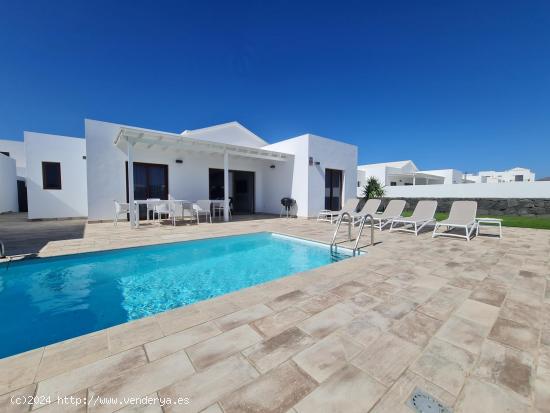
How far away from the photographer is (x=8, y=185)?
569 inches

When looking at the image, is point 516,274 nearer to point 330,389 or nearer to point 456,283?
point 456,283

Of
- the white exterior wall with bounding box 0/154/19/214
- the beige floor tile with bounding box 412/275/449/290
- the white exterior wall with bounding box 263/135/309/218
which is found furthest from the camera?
the white exterior wall with bounding box 0/154/19/214

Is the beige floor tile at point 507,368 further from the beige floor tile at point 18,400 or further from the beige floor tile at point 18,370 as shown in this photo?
the beige floor tile at point 18,370

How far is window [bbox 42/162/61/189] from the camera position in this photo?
10570 millimetres

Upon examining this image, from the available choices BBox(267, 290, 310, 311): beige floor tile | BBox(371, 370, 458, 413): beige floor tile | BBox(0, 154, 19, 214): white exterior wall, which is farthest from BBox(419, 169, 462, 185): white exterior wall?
BBox(0, 154, 19, 214): white exterior wall

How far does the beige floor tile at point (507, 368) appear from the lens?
57.1 inches

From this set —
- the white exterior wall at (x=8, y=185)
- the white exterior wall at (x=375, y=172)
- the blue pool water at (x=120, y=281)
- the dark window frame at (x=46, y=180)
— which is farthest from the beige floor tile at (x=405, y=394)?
the white exterior wall at (x=375, y=172)

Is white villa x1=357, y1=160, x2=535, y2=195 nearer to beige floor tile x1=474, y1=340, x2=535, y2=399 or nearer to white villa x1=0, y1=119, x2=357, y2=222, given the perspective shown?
white villa x1=0, y1=119, x2=357, y2=222

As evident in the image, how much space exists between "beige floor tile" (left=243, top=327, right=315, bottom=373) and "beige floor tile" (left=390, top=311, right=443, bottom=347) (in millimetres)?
823

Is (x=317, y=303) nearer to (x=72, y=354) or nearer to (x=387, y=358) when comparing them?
(x=387, y=358)

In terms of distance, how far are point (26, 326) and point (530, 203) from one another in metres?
17.3

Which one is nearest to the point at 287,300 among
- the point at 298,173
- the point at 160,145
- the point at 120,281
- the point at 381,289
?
the point at 381,289

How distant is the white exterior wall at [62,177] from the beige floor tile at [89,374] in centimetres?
1273

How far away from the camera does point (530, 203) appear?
10961 mm
